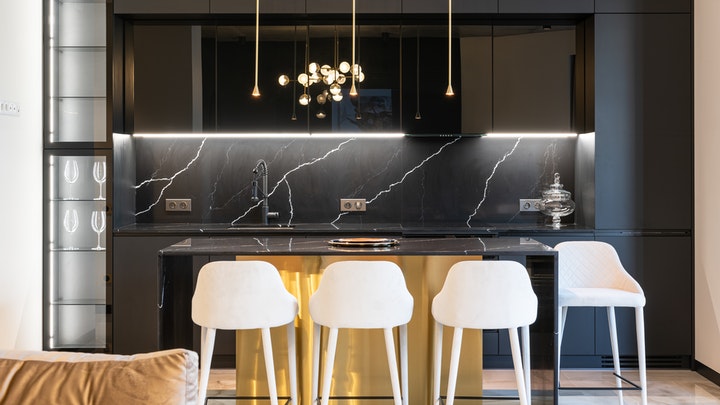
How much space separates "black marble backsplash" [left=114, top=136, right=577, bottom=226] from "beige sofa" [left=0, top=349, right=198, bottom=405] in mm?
3773

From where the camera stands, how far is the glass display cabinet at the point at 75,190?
15.4 feet

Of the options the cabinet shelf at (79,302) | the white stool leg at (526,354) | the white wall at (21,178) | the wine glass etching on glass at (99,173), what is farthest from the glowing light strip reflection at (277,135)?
the white stool leg at (526,354)

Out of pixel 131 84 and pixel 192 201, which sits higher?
pixel 131 84

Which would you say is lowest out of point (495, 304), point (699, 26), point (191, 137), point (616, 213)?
point (495, 304)

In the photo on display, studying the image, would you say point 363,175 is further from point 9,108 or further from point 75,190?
point 9,108

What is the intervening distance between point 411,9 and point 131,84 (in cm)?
207

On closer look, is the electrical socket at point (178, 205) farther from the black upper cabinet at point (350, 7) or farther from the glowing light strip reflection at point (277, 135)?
the black upper cabinet at point (350, 7)

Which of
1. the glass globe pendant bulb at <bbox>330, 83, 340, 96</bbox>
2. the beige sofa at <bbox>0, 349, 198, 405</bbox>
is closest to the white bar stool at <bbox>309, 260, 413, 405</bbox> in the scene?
the beige sofa at <bbox>0, 349, 198, 405</bbox>

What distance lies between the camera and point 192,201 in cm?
535

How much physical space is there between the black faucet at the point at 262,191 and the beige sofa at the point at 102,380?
357 cm

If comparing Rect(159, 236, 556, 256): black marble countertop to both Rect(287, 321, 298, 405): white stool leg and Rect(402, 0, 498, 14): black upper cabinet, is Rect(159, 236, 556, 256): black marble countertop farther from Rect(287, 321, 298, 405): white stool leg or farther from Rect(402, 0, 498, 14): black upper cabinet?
Rect(402, 0, 498, 14): black upper cabinet

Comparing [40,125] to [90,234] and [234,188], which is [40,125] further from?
[234,188]

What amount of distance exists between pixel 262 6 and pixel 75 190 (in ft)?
5.90

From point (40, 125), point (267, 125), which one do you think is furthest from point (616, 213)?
point (40, 125)
